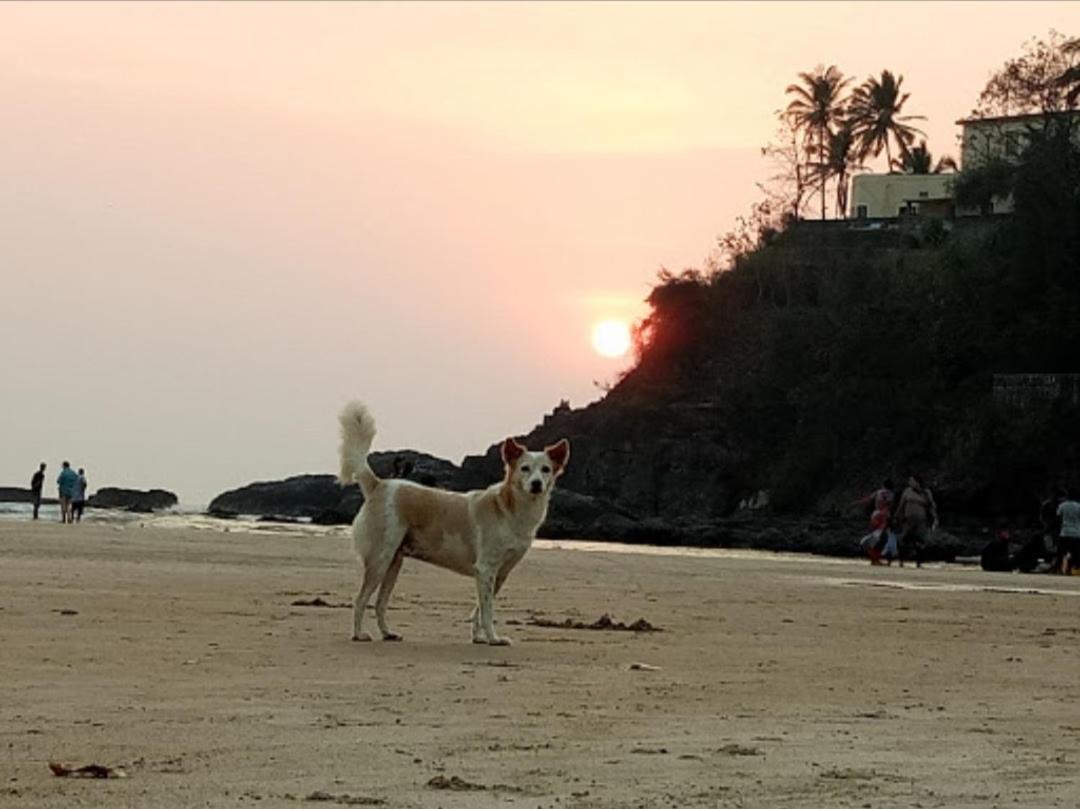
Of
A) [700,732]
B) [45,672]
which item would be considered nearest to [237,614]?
[45,672]

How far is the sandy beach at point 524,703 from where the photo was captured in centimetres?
893

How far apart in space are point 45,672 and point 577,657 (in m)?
3.86

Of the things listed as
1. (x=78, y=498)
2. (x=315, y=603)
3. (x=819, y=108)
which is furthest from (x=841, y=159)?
(x=315, y=603)

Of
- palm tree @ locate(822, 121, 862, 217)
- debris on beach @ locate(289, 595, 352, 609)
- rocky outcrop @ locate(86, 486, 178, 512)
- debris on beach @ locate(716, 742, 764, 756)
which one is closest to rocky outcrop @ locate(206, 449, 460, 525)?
rocky outcrop @ locate(86, 486, 178, 512)

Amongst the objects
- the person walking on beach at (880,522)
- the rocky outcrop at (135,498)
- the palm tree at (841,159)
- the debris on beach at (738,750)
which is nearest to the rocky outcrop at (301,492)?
the rocky outcrop at (135,498)

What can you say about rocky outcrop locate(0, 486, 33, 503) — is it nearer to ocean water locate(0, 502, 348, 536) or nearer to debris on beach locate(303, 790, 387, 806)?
ocean water locate(0, 502, 348, 536)

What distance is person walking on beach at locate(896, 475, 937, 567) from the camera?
38.8 m

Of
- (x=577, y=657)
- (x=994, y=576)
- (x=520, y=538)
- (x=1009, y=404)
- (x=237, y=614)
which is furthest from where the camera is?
(x=1009, y=404)

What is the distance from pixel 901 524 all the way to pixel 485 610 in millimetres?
24831

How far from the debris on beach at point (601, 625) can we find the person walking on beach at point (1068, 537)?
19686mm

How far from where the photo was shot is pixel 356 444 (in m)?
16.1

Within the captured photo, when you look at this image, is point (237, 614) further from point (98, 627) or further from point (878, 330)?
point (878, 330)

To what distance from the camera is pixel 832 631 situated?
18.4 meters

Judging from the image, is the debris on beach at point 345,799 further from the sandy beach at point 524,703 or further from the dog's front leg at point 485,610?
the dog's front leg at point 485,610
